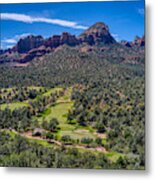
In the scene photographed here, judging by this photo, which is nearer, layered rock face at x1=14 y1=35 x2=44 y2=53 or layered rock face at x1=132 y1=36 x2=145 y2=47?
layered rock face at x1=132 y1=36 x2=145 y2=47

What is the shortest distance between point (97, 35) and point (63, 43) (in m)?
0.21

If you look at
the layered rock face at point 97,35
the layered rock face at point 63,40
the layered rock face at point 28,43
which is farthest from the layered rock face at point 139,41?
the layered rock face at point 28,43

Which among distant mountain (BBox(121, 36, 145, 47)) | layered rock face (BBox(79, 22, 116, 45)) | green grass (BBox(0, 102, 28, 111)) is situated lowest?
green grass (BBox(0, 102, 28, 111))

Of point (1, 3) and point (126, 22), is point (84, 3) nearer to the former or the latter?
point (126, 22)

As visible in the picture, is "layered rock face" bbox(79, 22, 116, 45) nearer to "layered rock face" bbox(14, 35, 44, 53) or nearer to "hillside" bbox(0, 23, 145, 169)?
"hillside" bbox(0, 23, 145, 169)

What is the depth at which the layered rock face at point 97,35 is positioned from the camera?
9.86 ft

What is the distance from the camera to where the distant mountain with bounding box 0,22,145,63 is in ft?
9.86

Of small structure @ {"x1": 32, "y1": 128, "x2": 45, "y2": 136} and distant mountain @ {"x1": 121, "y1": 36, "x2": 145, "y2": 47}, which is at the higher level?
distant mountain @ {"x1": 121, "y1": 36, "x2": 145, "y2": 47}

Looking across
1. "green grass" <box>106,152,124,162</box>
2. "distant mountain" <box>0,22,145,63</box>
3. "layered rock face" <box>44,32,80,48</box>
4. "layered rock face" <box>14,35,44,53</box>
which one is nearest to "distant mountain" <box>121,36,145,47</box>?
"distant mountain" <box>0,22,145,63</box>

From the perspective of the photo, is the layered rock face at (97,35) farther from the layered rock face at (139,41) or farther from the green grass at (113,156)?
the green grass at (113,156)

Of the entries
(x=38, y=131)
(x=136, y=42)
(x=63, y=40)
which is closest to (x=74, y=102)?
(x=38, y=131)

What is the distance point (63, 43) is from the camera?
9.99 ft

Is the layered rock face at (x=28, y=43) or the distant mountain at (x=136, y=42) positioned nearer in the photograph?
the distant mountain at (x=136, y=42)

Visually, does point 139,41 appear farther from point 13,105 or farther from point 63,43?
point 13,105
